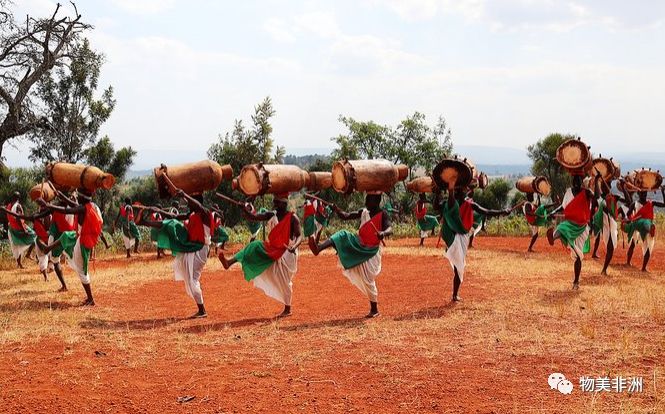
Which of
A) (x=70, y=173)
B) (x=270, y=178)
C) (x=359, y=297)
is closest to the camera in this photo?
(x=270, y=178)

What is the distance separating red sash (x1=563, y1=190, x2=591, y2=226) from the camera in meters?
11.0

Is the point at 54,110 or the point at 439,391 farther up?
the point at 54,110

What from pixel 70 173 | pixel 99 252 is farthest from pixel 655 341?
pixel 99 252

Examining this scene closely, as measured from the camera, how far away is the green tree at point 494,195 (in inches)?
1612

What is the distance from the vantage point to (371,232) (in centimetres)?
901

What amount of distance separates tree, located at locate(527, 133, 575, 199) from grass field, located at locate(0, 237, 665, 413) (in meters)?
26.9

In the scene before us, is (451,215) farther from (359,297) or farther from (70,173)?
(70,173)

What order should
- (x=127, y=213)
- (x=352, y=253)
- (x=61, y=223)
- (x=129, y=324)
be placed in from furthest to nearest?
1. (x=127, y=213)
2. (x=61, y=223)
3. (x=352, y=253)
4. (x=129, y=324)

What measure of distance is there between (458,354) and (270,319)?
10.9 feet

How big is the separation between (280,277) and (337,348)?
2482mm

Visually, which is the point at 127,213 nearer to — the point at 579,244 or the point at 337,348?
the point at 579,244

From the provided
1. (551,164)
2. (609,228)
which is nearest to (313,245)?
(609,228)

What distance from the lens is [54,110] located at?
2545cm

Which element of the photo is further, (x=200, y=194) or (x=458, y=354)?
(x=200, y=194)
